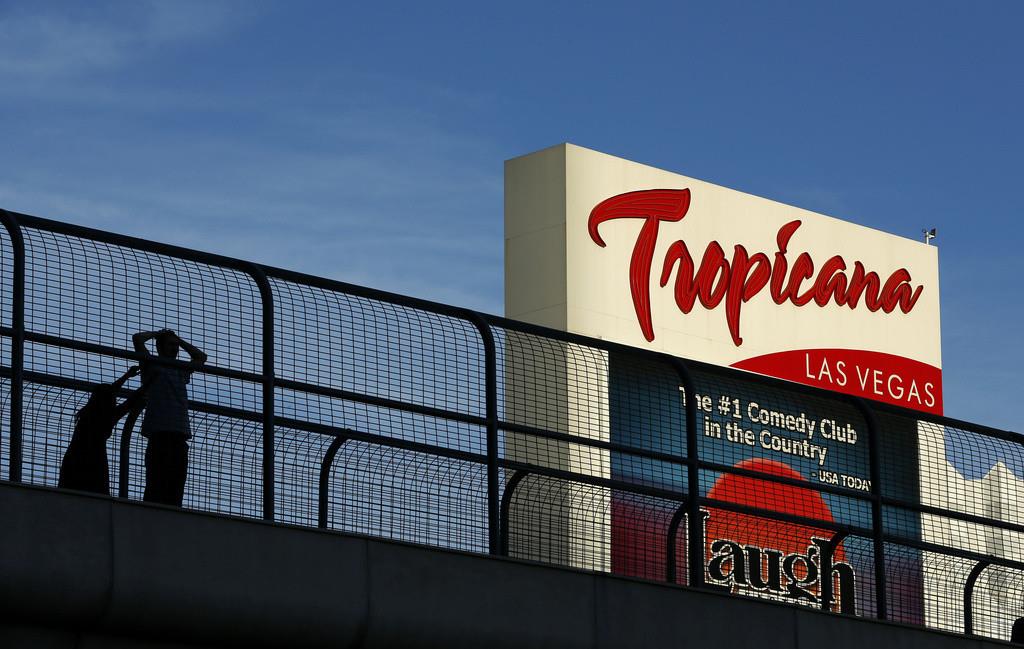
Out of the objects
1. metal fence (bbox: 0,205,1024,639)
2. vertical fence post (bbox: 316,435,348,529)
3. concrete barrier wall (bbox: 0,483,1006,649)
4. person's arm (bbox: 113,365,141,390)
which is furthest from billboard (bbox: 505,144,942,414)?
person's arm (bbox: 113,365,141,390)

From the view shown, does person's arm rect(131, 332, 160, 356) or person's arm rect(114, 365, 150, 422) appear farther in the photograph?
person's arm rect(114, 365, 150, 422)

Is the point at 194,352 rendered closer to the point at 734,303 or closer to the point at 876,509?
the point at 876,509

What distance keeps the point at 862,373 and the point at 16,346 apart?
24.2 meters

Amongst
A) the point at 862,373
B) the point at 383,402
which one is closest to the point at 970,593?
the point at 383,402

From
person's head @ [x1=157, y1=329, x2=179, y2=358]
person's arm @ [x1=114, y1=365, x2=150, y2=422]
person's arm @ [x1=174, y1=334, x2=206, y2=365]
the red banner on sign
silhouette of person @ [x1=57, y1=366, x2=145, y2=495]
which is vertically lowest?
silhouette of person @ [x1=57, y1=366, x2=145, y2=495]

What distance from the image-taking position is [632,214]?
1190 inches

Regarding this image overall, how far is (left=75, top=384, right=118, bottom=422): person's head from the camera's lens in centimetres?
1267

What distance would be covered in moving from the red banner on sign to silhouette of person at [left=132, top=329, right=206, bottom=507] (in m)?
19.7

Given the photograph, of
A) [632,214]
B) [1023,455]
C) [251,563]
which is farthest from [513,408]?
[632,214]

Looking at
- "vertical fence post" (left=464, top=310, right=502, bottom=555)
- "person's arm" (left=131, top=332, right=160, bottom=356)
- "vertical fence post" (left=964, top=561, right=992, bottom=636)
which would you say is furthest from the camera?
"vertical fence post" (left=964, top=561, right=992, bottom=636)

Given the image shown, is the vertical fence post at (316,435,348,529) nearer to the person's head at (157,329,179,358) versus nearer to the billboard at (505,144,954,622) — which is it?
the person's head at (157,329,179,358)

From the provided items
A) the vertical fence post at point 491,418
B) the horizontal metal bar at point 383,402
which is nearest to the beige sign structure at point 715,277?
the vertical fence post at point 491,418

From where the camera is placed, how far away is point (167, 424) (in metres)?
12.9

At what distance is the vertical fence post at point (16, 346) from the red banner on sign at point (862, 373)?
2091cm
